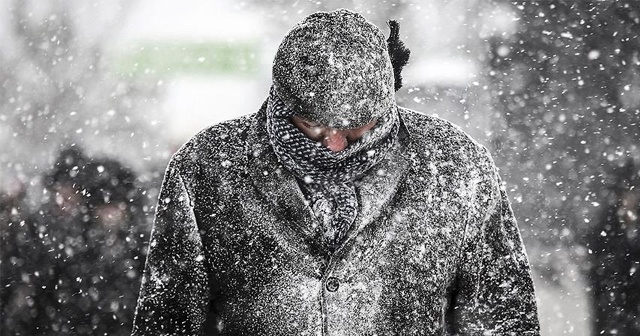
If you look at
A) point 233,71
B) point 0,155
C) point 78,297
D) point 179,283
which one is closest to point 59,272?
point 78,297

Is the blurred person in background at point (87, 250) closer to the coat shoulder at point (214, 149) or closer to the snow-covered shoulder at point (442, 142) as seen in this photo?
the coat shoulder at point (214, 149)

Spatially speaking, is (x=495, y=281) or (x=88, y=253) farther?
(x=88, y=253)

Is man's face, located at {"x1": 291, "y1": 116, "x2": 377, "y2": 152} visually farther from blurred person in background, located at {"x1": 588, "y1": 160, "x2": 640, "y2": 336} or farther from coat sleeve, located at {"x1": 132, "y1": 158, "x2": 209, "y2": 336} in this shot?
blurred person in background, located at {"x1": 588, "y1": 160, "x2": 640, "y2": 336}

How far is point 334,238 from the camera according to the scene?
2145 millimetres

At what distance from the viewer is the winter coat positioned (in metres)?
2.15

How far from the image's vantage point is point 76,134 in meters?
6.14

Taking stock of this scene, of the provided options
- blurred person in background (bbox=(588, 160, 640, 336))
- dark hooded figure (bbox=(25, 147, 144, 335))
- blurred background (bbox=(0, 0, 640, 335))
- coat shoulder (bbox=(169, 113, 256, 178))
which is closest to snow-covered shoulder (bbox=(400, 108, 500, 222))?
coat shoulder (bbox=(169, 113, 256, 178))

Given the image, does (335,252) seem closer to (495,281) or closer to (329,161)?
(329,161)

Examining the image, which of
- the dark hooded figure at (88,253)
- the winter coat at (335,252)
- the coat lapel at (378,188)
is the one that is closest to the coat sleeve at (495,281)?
the winter coat at (335,252)

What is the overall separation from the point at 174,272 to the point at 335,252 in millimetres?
452

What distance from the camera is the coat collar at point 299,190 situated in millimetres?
2139

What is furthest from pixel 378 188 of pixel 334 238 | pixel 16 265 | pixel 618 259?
pixel 16 265

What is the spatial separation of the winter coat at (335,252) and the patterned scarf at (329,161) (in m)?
0.04

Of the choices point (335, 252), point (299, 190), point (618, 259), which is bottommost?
point (618, 259)
